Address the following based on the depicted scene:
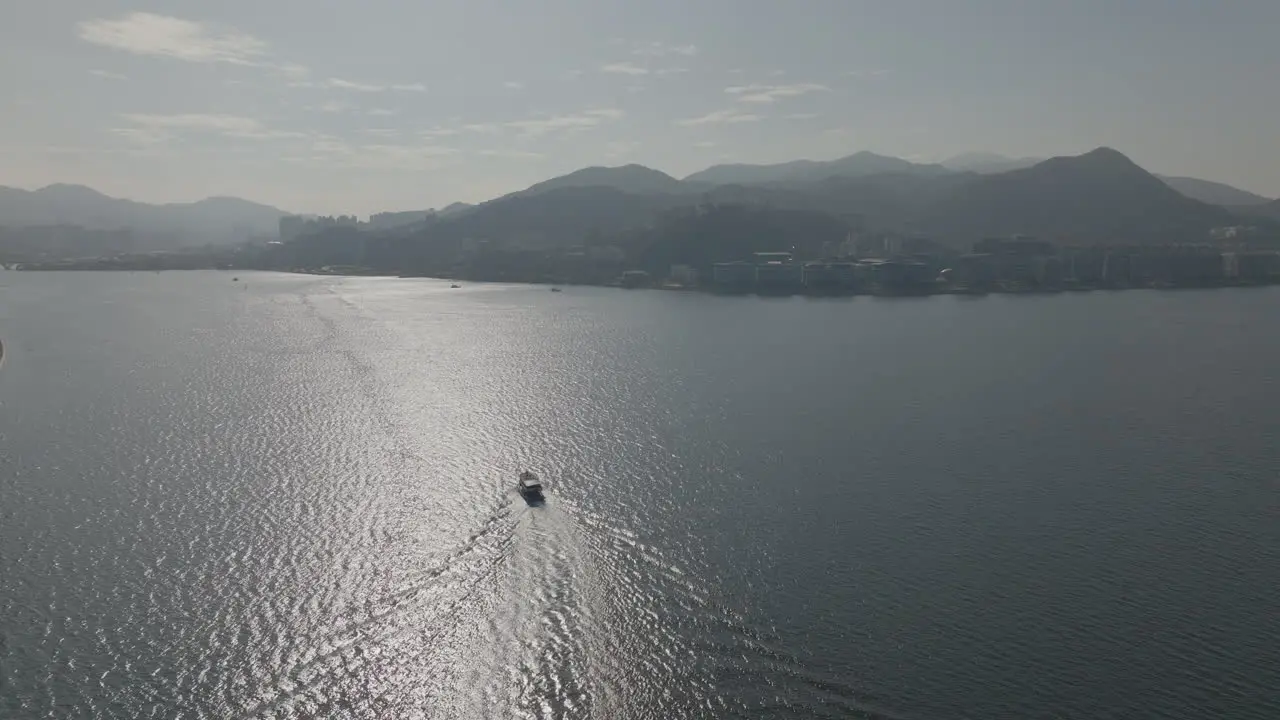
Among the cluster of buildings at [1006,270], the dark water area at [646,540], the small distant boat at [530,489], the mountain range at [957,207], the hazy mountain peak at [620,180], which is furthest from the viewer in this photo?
the hazy mountain peak at [620,180]

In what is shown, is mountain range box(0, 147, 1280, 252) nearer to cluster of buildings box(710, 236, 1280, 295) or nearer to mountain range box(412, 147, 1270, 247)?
mountain range box(412, 147, 1270, 247)

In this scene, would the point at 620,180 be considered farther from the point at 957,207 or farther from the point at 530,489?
the point at 530,489

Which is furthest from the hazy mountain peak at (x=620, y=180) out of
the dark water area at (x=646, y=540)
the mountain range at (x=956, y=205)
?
the dark water area at (x=646, y=540)

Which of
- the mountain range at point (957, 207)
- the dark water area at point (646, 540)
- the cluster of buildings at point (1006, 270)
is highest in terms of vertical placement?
the mountain range at point (957, 207)

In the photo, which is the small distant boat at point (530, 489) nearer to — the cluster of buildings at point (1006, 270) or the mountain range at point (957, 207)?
the cluster of buildings at point (1006, 270)

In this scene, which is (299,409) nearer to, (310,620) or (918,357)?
(310,620)

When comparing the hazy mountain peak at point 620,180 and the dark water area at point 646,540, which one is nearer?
the dark water area at point 646,540

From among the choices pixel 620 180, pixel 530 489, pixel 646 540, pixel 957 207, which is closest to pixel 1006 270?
pixel 957 207

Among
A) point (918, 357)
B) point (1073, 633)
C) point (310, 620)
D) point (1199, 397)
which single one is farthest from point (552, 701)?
point (918, 357)
